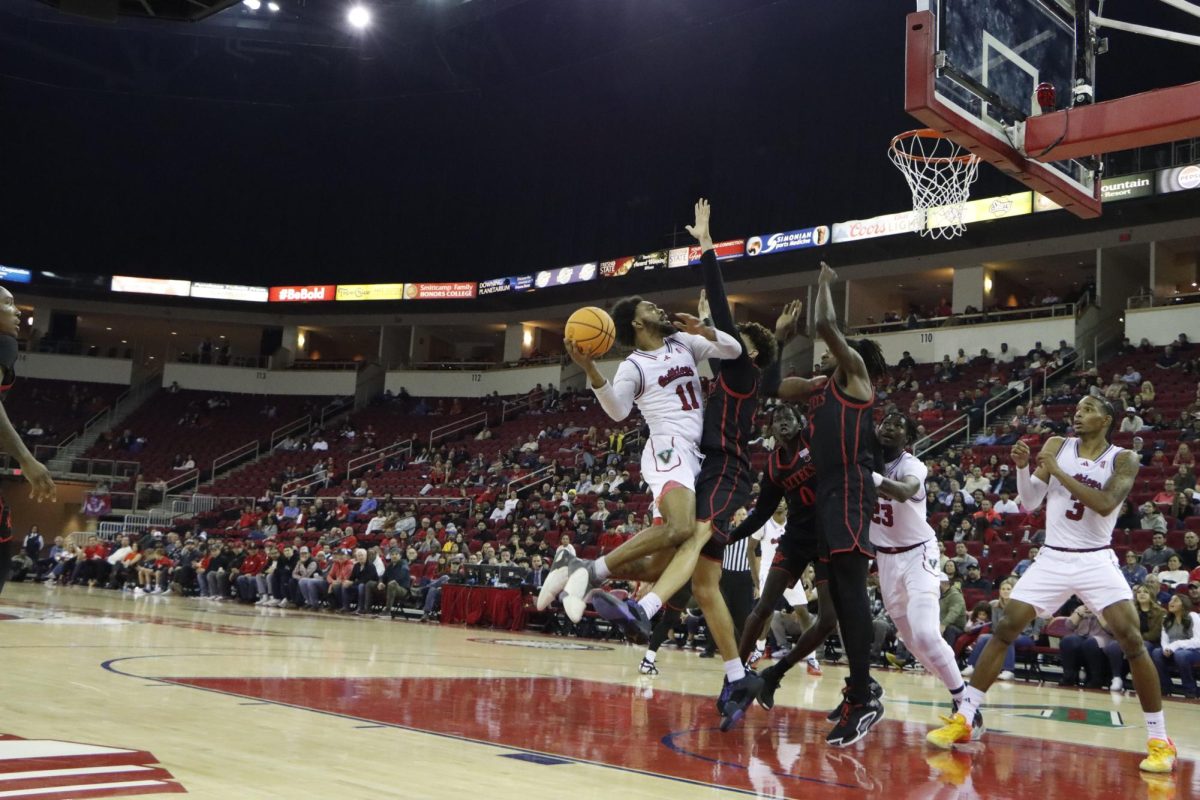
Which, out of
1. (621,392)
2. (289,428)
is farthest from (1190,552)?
(289,428)

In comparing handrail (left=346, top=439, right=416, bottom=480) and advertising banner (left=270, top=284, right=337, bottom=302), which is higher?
advertising banner (left=270, top=284, right=337, bottom=302)

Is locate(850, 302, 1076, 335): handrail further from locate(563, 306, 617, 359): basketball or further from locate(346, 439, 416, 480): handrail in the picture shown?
locate(563, 306, 617, 359): basketball

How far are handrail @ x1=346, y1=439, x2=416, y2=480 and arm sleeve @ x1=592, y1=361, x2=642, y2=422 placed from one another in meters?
27.3

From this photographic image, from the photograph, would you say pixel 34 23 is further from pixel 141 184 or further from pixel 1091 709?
pixel 1091 709

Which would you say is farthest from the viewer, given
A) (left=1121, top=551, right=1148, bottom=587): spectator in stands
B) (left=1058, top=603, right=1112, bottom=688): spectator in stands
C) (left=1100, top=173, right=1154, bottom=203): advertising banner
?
(left=1100, top=173, right=1154, bottom=203): advertising banner

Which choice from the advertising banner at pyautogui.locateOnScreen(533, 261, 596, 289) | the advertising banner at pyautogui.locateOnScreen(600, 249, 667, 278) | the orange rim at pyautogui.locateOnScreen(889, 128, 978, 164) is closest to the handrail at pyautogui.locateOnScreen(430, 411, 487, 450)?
the advertising banner at pyautogui.locateOnScreen(533, 261, 596, 289)

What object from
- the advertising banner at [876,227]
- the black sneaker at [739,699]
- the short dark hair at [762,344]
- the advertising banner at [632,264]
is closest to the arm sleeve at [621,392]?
the short dark hair at [762,344]

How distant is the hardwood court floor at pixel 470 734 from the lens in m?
3.65

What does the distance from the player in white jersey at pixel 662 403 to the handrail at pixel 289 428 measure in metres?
32.4

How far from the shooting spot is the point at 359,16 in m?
31.2

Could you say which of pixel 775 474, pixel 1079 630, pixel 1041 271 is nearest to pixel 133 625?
pixel 775 474

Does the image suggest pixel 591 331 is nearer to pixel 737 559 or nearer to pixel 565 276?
pixel 737 559

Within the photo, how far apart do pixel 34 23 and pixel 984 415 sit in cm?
3130

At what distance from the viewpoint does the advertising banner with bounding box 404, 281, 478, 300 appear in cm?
3475
